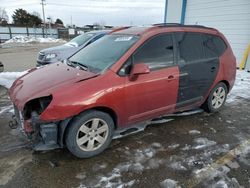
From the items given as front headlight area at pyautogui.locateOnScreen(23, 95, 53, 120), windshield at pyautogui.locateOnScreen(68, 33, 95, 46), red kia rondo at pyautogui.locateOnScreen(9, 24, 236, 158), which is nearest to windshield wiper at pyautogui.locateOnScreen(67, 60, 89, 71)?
red kia rondo at pyautogui.locateOnScreen(9, 24, 236, 158)

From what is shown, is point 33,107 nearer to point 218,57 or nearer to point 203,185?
point 203,185

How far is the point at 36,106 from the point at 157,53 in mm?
1973

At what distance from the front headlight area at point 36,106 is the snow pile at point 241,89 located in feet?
15.0

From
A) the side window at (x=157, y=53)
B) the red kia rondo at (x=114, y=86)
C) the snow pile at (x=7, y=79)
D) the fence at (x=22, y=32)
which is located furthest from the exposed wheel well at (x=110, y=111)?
the fence at (x=22, y=32)

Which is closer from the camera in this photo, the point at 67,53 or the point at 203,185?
the point at 203,185

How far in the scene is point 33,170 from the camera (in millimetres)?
2949

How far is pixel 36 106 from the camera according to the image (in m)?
3.10

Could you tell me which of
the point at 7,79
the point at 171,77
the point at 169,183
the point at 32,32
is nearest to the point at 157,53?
the point at 171,77

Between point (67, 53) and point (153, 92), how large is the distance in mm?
5399

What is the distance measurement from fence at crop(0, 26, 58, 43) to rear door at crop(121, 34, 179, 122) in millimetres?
29412

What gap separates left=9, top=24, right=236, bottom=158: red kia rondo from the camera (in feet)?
9.65

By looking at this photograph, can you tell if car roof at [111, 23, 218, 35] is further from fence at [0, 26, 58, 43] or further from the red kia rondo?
fence at [0, 26, 58, 43]

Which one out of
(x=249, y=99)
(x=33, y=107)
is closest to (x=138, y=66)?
(x=33, y=107)

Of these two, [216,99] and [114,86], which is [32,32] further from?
[114,86]
